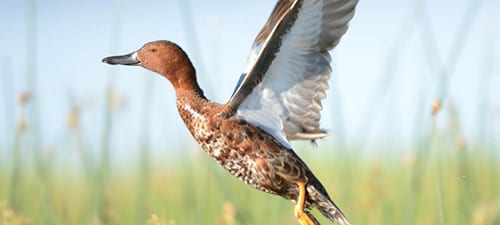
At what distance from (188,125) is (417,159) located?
6.07 feet

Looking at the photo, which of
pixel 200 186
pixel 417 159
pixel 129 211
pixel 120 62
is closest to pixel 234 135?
pixel 120 62

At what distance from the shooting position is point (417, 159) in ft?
16.5

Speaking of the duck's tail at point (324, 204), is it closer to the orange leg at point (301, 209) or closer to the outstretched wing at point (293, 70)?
the orange leg at point (301, 209)

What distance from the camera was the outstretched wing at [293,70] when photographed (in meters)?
3.57

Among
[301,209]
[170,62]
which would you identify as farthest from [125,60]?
[301,209]

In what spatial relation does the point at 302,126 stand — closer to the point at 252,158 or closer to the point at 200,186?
the point at 252,158

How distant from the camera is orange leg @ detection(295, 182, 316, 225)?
3481 millimetres

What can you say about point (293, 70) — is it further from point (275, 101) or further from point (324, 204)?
point (324, 204)

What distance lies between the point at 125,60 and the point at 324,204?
1.05 m

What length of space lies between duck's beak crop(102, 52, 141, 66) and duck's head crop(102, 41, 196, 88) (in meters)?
0.10

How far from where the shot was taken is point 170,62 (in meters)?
3.68

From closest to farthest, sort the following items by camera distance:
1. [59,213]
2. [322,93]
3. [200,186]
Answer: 1. [322,93]
2. [200,186]
3. [59,213]

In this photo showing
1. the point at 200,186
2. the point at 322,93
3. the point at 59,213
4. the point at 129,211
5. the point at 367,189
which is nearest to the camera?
the point at 322,93

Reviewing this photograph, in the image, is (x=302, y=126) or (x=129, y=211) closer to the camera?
(x=302, y=126)
